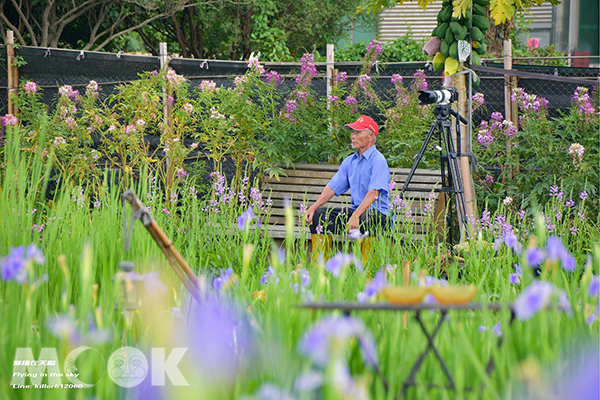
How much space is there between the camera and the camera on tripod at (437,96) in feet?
13.9

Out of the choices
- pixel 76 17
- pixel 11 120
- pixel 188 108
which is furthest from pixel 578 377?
pixel 76 17

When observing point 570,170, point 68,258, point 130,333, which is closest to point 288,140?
point 570,170

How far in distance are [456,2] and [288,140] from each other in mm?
2306

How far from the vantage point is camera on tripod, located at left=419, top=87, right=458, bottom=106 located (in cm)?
422

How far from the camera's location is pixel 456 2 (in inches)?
167

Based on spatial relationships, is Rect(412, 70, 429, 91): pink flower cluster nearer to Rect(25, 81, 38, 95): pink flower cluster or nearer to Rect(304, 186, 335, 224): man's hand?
Rect(304, 186, 335, 224): man's hand

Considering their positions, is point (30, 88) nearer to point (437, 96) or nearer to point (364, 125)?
point (364, 125)

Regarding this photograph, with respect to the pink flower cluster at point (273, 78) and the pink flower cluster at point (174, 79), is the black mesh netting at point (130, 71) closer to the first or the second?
the pink flower cluster at point (273, 78)

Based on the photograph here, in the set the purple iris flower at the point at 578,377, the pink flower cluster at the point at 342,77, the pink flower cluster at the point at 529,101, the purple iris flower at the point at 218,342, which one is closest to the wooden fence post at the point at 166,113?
the pink flower cluster at the point at 342,77

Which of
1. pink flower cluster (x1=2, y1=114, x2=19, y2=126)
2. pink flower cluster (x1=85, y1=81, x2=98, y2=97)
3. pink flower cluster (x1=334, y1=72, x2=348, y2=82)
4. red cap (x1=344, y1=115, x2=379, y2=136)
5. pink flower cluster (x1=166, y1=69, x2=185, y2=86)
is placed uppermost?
pink flower cluster (x1=334, y1=72, x2=348, y2=82)

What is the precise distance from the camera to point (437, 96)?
4.23 metres

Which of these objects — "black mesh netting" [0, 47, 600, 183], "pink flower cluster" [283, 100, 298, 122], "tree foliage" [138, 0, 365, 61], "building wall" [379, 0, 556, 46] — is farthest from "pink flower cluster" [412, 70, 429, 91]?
"building wall" [379, 0, 556, 46]

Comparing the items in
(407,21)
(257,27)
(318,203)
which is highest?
(407,21)

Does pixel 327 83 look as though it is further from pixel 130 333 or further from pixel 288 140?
pixel 130 333
